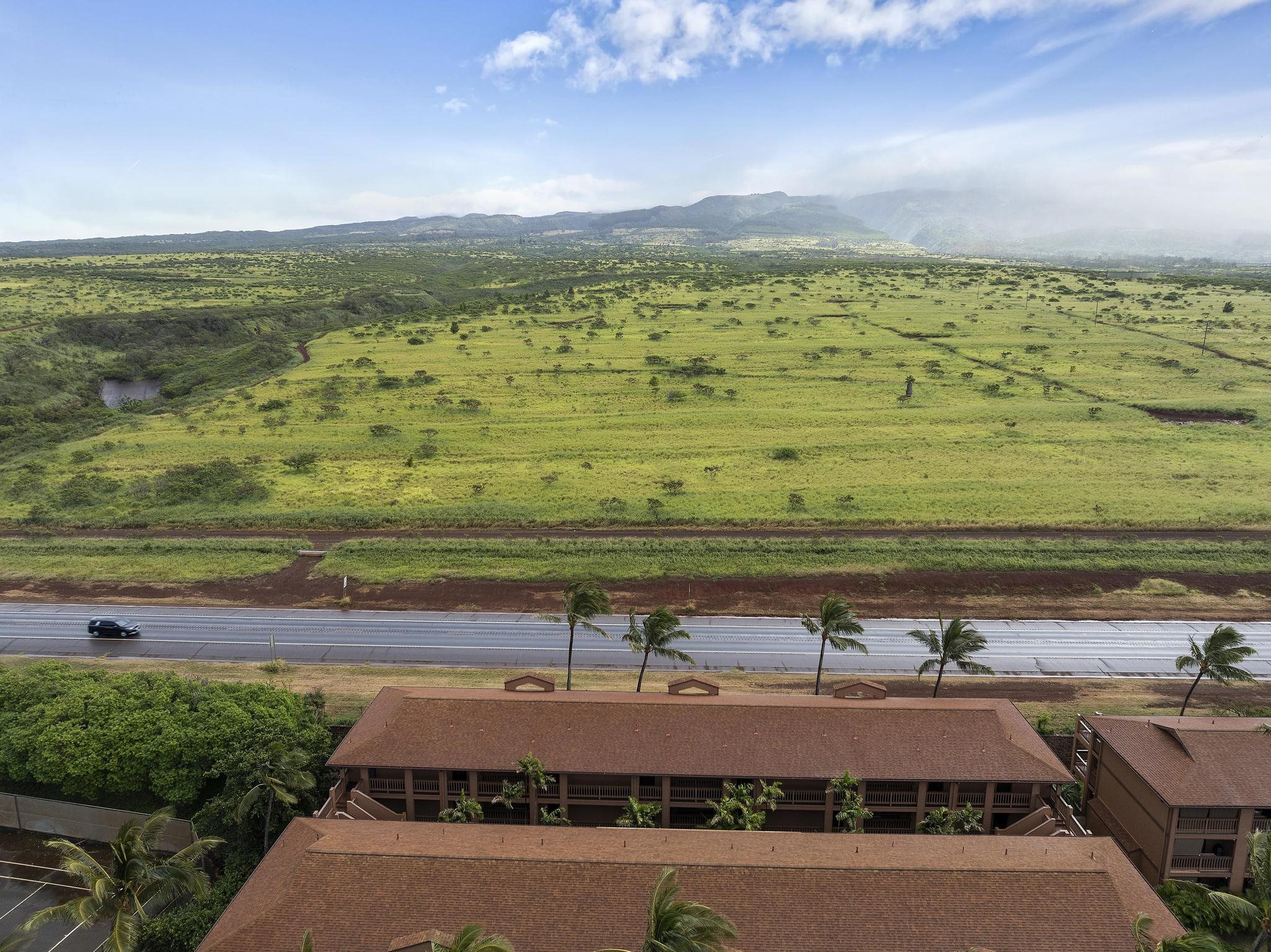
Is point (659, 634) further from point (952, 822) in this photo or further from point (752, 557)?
point (752, 557)

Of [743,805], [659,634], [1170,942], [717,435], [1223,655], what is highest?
[1170,942]

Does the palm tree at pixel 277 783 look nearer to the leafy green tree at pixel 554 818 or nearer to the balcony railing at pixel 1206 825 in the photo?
the leafy green tree at pixel 554 818

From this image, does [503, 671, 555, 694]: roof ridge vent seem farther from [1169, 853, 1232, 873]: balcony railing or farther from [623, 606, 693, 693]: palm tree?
[1169, 853, 1232, 873]: balcony railing

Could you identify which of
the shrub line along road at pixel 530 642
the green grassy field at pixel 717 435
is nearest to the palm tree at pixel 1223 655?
Answer: the shrub line along road at pixel 530 642

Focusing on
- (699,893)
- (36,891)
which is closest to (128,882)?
Result: (36,891)

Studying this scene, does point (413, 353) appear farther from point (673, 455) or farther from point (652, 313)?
point (673, 455)
